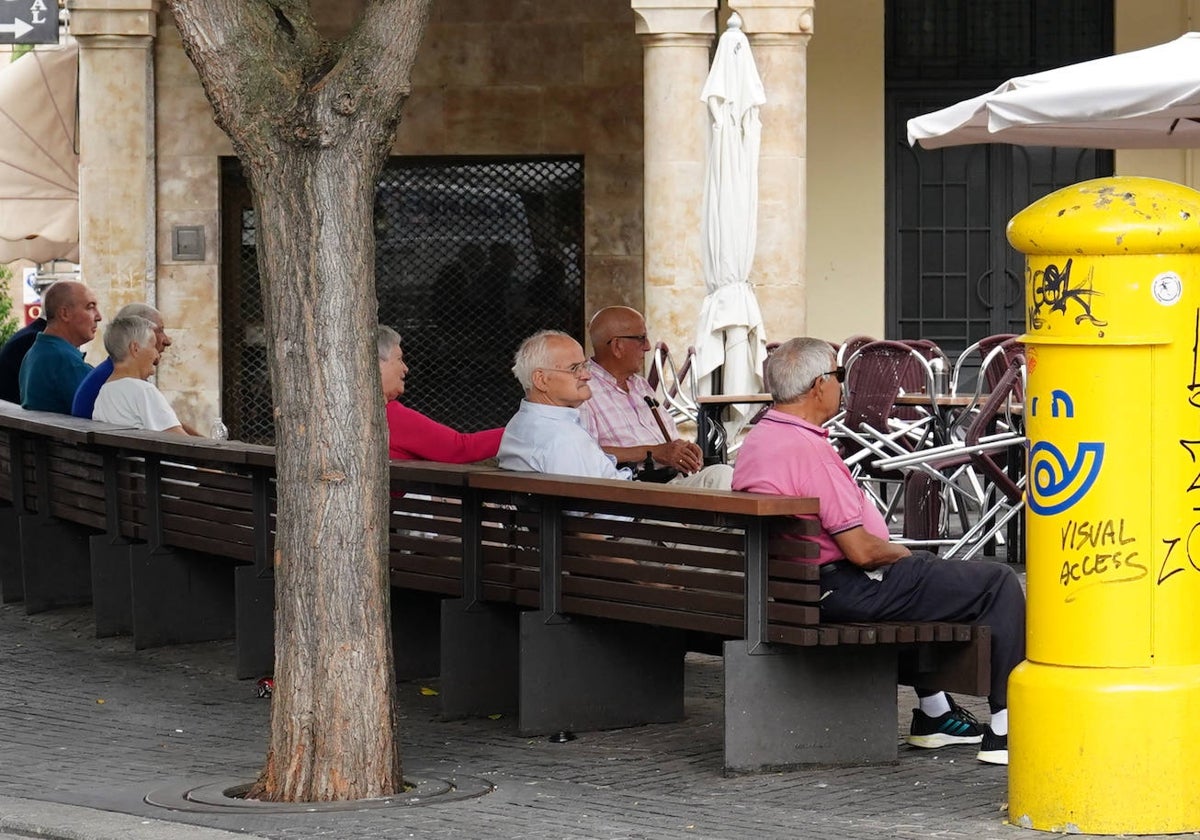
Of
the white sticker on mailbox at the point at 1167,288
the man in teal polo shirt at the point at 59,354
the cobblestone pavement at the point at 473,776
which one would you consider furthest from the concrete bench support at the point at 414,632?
the white sticker on mailbox at the point at 1167,288

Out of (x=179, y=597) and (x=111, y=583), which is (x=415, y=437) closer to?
(x=179, y=597)

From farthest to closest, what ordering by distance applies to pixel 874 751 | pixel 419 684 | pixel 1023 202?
pixel 1023 202 < pixel 419 684 < pixel 874 751

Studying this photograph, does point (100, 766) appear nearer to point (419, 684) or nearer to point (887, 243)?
point (419, 684)

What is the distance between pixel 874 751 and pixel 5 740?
10.0ft

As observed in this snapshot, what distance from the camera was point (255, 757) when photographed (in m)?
7.33

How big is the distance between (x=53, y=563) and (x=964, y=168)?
9.79m

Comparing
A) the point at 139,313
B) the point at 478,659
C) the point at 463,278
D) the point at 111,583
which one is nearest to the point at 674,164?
the point at 463,278

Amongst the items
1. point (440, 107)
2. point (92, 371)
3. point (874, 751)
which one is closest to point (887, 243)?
point (440, 107)

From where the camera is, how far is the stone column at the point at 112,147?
16812 millimetres

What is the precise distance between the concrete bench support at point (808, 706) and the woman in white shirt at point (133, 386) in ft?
14.3

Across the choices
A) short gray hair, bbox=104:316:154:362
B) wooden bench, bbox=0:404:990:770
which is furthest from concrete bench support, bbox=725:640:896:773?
short gray hair, bbox=104:316:154:362

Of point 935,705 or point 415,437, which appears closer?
point 935,705

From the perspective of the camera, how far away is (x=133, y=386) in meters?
10.4

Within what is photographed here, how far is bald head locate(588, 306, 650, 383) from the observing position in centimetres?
940
